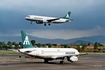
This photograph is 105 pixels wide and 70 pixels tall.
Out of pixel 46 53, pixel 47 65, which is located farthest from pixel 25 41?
pixel 47 65

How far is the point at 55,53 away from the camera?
58.0 m

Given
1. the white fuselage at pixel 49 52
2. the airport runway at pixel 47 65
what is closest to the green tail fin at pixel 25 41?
the white fuselage at pixel 49 52

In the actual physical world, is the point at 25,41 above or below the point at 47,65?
above

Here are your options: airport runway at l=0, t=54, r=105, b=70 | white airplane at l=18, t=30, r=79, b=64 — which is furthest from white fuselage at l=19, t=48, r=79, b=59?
airport runway at l=0, t=54, r=105, b=70

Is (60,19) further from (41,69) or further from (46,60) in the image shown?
(41,69)

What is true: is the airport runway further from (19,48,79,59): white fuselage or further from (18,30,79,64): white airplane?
(19,48,79,59): white fuselage

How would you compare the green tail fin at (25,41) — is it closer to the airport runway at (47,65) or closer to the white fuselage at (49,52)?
the white fuselage at (49,52)

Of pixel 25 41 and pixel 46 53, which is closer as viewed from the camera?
pixel 46 53

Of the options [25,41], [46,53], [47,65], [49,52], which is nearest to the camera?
[47,65]

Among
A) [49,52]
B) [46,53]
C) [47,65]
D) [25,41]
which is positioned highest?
[25,41]

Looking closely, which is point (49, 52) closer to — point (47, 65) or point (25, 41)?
point (25, 41)

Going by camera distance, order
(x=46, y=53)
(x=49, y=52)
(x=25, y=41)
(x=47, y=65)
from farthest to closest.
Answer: (x=25, y=41) → (x=49, y=52) → (x=46, y=53) → (x=47, y=65)

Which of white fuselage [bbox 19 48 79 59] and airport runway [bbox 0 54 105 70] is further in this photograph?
white fuselage [bbox 19 48 79 59]

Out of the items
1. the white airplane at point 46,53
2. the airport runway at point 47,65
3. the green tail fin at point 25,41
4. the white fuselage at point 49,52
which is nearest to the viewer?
the airport runway at point 47,65
